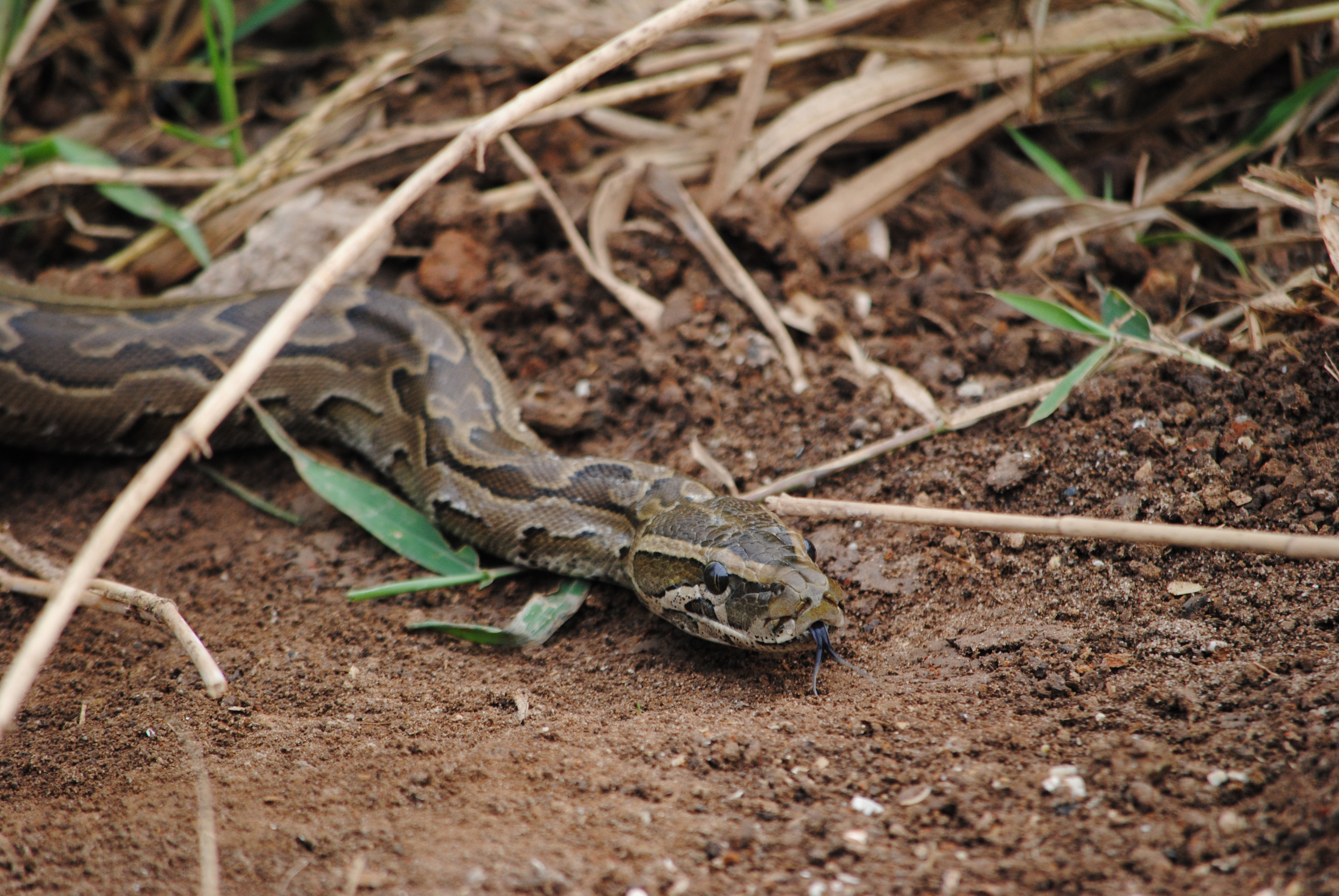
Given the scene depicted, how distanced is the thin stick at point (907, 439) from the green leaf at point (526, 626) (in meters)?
1.15

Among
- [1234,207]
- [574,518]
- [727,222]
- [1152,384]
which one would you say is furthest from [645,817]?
[1234,207]

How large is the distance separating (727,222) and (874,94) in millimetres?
1534

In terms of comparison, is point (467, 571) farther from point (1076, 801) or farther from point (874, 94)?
point (874, 94)

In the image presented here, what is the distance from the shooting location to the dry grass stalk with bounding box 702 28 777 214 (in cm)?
668

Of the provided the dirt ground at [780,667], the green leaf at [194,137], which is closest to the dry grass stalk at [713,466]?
the dirt ground at [780,667]

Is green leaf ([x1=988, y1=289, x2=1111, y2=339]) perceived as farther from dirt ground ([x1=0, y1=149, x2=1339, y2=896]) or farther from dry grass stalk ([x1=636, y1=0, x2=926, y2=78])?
dry grass stalk ([x1=636, y1=0, x2=926, y2=78])

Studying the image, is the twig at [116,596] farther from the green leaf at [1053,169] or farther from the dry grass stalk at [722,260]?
the green leaf at [1053,169]

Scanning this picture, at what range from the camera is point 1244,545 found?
10.9 ft

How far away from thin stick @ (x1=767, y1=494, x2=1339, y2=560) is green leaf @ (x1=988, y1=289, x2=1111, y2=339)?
1619mm

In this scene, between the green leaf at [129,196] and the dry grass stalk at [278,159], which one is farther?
the dry grass stalk at [278,159]

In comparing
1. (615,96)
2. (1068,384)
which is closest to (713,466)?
(1068,384)

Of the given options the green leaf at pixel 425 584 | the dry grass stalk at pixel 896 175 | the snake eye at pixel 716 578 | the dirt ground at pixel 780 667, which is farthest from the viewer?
the dry grass stalk at pixel 896 175

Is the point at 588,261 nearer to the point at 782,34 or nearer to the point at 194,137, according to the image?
the point at 782,34

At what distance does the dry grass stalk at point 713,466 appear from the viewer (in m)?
5.51
